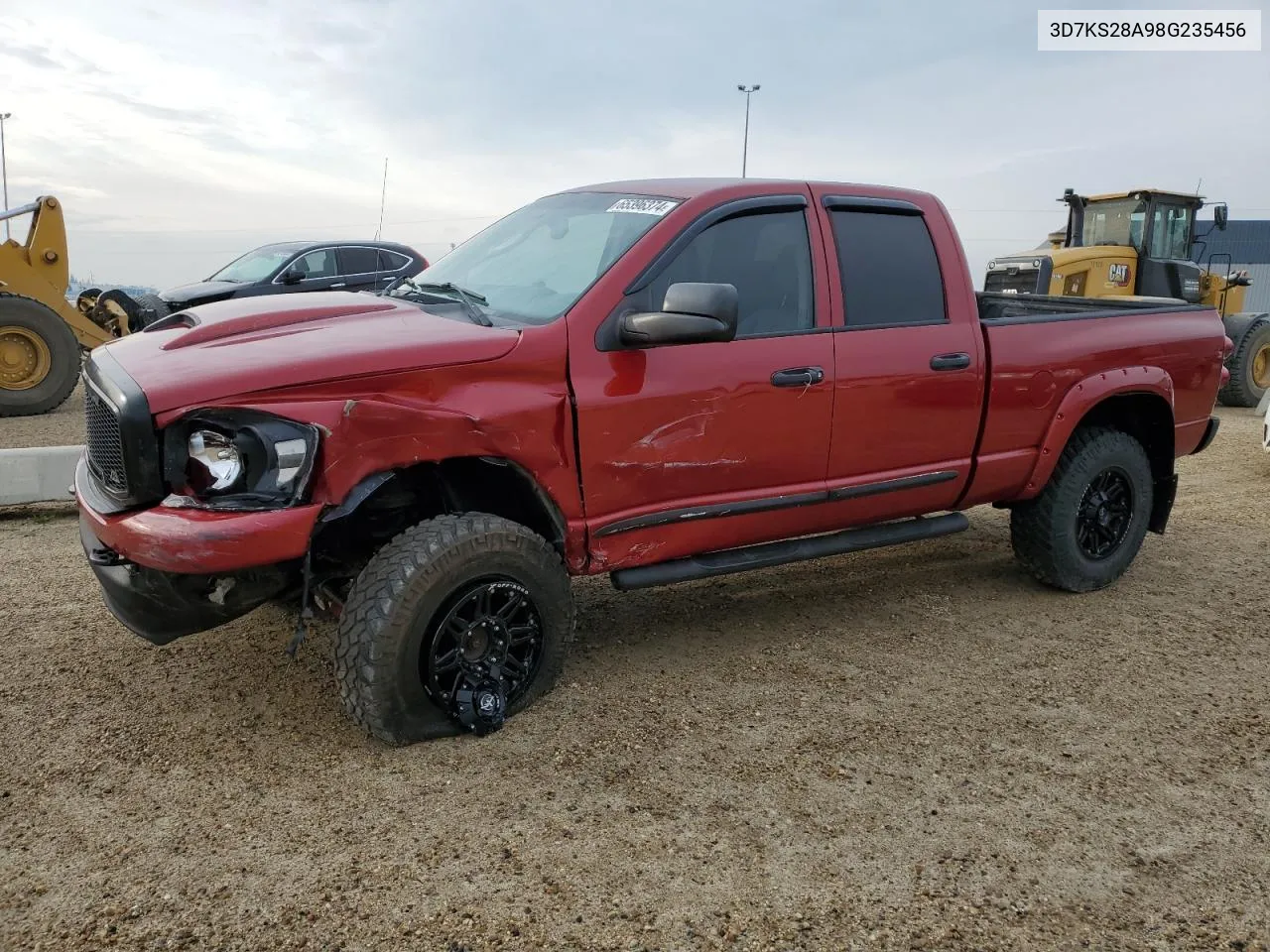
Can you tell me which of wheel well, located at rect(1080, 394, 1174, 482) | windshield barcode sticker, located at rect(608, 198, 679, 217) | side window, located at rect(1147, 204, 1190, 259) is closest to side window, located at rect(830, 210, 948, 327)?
windshield barcode sticker, located at rect(608, 198, 679, 217)

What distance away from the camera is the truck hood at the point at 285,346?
313 cm

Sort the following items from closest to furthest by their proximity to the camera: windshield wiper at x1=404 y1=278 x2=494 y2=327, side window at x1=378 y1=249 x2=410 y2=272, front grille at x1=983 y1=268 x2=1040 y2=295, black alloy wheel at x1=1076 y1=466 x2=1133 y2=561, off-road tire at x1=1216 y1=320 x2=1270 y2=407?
windshield wiper at x1=404 y1=278 x2=494 y2=327, black alloy wheel at x1=1076 y1=466 x2=1133 y2=561, side window at x1=378 y1=249 x2=410 y2=272, off-road tire at x1=1216 y1=320 x2=1270 y2=407, front grille at x1=983 y1=268 x2=1040 y2=295

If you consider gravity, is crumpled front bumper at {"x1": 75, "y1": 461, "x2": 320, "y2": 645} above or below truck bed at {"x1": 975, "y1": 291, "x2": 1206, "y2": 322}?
below

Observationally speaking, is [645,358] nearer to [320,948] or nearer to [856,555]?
[320,948]

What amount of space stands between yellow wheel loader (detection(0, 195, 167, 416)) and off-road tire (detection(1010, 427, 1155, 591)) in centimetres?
963

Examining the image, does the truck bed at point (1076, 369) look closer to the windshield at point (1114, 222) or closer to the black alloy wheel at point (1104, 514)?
the black alloy wheel at point (1104, 514)

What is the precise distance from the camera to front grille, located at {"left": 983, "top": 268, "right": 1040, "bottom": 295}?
1296 centimetres

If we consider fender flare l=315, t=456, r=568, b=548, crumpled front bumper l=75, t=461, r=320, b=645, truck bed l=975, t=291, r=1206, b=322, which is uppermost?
truck bed l=975, t=291, r=1206, b=322

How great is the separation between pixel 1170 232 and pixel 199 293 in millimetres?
11958

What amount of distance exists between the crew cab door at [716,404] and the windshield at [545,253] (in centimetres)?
20

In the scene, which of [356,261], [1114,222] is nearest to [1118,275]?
[1114,222]

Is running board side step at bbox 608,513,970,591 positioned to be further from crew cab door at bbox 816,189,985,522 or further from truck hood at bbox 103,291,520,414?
truck hood at bbox 103,291,520,414

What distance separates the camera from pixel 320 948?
248 centimetres

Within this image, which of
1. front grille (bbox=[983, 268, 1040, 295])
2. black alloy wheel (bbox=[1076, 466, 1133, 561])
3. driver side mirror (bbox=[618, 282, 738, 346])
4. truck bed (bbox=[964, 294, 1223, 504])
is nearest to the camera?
driver side mirror (bbox=[618, 282, 738, 346])
